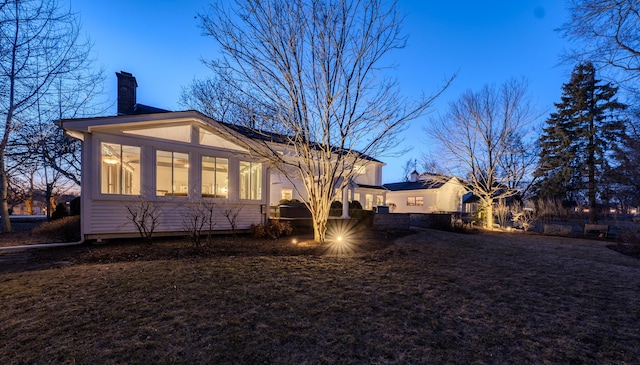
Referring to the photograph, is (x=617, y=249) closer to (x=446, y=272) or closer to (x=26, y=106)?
(x=446, y=272)

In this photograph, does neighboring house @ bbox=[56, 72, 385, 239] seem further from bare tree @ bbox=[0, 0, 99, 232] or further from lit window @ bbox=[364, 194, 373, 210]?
lit window @ bbox=[364, 194, 373, 210]

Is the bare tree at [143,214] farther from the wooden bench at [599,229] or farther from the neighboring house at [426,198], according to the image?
the neighboring house at [426,198]

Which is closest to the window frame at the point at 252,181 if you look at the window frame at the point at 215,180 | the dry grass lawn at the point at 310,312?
the window frame at the point at 215,180

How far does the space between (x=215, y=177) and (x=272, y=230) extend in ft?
8.67

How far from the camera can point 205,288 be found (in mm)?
3732

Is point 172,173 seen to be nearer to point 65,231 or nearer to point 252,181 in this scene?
point 252,181

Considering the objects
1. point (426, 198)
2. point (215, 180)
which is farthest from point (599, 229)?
point (215, 180)

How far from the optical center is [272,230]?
361 inches

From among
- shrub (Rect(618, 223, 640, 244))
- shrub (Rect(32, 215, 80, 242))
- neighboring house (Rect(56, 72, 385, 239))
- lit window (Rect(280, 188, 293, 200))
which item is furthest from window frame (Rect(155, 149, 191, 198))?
shrub (Rect(618, 223, 640, 244))

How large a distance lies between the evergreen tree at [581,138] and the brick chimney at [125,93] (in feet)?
90.3

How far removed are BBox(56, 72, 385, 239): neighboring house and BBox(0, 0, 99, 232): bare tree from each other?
5.91 m

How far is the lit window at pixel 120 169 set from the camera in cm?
743

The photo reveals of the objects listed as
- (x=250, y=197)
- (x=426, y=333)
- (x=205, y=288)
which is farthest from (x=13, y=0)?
(x=426, y=333)

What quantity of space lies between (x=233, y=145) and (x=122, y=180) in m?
3.43
